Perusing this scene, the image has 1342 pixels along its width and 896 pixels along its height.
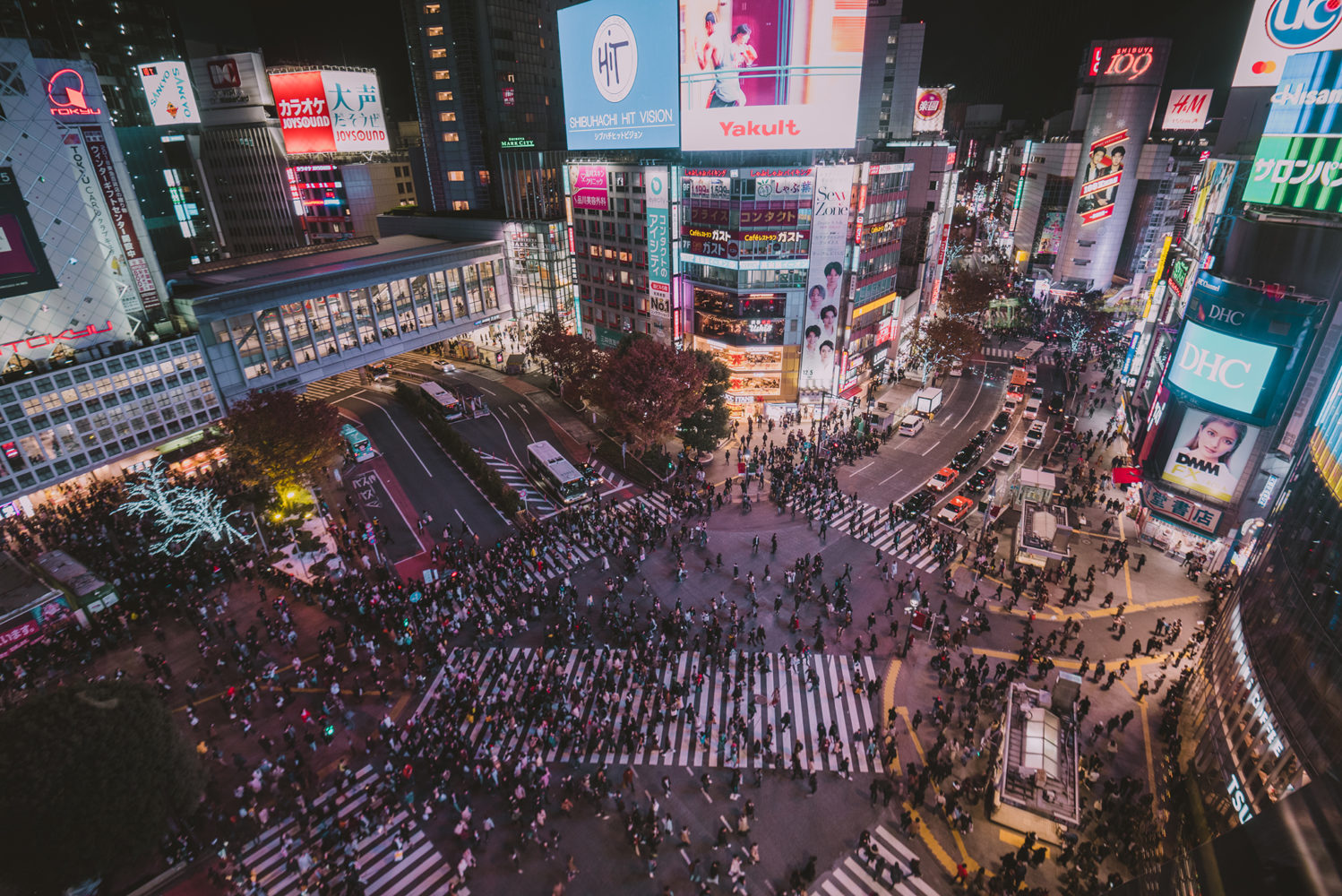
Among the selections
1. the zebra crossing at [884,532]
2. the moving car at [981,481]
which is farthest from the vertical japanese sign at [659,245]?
the moving car at [981,481]

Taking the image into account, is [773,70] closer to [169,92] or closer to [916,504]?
[916,504]

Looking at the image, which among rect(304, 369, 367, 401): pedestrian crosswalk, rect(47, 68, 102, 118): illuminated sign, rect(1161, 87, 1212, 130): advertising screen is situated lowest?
rect(304, 369, 367, 401): pedestrian crosswalk

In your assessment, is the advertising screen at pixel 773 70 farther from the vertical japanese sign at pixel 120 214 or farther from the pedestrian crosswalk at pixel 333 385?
the pedestrian crosswalk at pixel 333 385

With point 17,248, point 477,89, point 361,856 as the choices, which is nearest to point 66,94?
point 17,248

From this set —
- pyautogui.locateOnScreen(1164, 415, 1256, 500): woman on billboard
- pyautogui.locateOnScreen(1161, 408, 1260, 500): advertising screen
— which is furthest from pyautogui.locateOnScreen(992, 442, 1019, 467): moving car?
pyautogui.locateOnScreen(1164, 415, 1256, 500): woman on billboard

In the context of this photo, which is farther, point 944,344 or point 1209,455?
point 944,344

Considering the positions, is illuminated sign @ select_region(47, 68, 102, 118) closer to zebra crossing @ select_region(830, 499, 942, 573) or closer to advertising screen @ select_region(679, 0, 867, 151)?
advertising screen @ select_region(679, 0, 867, 151)
